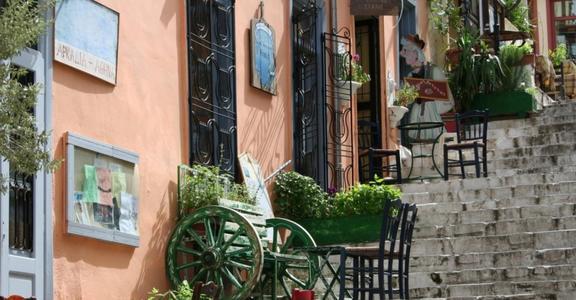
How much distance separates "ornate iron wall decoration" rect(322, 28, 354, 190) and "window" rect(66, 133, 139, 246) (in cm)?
422

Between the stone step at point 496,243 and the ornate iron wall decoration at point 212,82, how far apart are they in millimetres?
1983

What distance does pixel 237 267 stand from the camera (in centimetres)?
1037

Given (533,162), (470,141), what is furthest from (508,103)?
(533,162)

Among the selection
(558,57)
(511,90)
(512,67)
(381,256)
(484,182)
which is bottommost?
(381,256)

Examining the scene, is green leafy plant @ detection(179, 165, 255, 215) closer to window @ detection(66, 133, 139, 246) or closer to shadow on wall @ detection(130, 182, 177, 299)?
shadow on wall @ detection(130, 182, 177, 299)

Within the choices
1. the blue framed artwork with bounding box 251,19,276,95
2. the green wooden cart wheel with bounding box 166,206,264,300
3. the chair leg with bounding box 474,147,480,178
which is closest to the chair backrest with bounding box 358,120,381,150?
the chair leg with bounding box 474,147,480,178

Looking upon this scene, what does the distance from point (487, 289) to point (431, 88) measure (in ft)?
20.4

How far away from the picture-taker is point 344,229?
12.3 metres

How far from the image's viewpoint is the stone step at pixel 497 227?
12.2 m

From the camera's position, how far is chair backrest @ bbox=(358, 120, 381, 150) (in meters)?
15.7

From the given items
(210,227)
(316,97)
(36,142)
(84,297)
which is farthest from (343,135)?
(36,142)

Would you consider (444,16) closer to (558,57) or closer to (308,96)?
(558,57)

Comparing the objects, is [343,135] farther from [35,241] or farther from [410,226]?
[35,241]

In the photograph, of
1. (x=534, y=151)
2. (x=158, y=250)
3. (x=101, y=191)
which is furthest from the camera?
(x=534, y=151)
